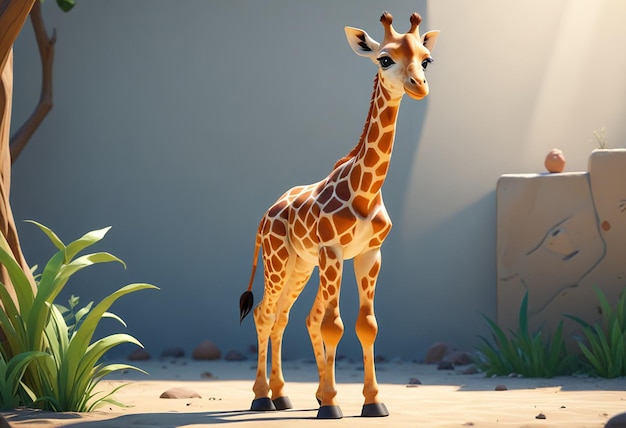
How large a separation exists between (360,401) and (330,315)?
106 cm

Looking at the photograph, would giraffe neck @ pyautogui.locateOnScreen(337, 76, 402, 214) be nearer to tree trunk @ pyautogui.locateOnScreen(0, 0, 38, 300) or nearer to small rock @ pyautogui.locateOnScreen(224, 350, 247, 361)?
tree trunk @ pyautogui.locateOnScreen(0, 0, 38, 300)

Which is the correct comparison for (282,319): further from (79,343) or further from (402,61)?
(402,61)

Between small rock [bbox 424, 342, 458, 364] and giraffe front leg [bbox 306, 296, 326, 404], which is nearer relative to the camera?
giraffe front leg [bbox 306, 296, 326, 404]

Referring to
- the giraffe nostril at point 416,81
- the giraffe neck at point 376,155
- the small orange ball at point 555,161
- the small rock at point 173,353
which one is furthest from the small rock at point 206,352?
the giraffe nostril at point 416,81

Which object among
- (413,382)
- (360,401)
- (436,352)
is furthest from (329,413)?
(436,352)

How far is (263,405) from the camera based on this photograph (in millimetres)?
4090

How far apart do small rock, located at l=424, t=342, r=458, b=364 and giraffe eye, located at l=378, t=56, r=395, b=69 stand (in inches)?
145

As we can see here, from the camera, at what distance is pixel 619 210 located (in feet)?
20.0

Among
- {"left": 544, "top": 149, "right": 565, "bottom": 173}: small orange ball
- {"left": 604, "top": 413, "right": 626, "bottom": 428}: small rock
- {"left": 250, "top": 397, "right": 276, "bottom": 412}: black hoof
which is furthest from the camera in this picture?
{"left": 544, "top": 149, "right": 565, "bottom": 173}: small orange ball

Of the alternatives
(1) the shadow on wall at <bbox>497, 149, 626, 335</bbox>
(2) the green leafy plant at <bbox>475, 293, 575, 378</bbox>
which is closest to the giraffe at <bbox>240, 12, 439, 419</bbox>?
(2) the green leafy plant at <bbox>475, 293, 575, 378</bbox>

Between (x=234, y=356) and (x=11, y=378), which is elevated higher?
(x=11, y=378)

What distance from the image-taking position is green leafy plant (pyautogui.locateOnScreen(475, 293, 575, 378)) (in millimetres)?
5633

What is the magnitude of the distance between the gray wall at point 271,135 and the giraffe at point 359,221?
3260 millimetres

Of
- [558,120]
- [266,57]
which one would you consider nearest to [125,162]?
[266,57]
